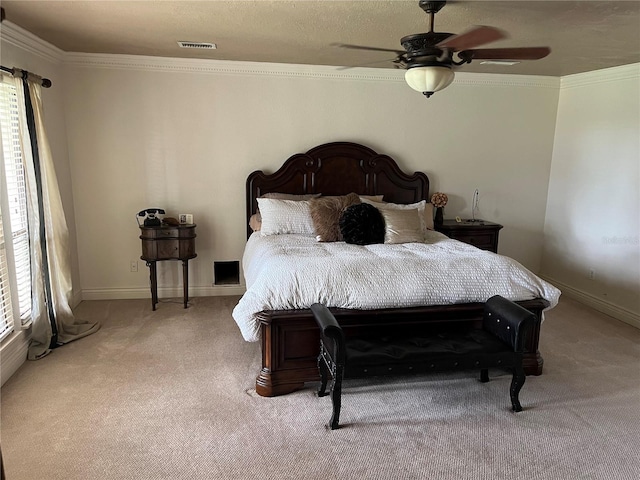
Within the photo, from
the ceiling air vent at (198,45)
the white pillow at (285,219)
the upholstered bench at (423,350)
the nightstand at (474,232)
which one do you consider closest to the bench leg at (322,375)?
the upholstered bench at (423,350)

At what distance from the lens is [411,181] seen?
4945mm

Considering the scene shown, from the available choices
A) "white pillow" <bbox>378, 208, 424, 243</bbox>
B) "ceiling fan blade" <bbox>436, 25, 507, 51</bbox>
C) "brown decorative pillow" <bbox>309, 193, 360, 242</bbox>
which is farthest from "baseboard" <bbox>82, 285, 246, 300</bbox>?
"ceiling fan blade" <bbox>436, 25, 507, 51</bbox>

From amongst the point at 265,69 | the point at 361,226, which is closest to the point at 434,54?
the point at 361,226

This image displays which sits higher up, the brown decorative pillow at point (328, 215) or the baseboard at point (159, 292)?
the brown decorative pillow at point (328, 215)

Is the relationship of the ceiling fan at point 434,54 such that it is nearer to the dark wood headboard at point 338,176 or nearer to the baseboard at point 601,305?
the dark wood headboard at point 338,176

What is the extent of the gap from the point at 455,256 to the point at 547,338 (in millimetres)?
1308

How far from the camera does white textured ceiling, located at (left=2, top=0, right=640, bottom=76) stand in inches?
107

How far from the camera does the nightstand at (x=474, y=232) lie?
4.75m

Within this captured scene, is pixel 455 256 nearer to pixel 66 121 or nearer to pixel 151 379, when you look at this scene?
pixel 151 379

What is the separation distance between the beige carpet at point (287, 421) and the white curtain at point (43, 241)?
192 millimetres

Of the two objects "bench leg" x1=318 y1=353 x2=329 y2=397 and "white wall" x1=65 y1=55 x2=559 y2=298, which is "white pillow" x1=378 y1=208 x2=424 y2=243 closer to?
"white wall" x1=65 y1=55 x2=559 y2=298

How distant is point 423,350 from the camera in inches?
103

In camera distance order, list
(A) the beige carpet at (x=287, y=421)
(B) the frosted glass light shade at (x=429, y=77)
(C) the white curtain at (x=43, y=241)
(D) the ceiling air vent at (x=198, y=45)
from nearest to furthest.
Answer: (A) the beige carpet at (x=287, y=421)
(B) the frosted glass light shade at (x=429, y=77)
(C) the white curtain at (x=43, y=241)
(D) the ceiling air vent at (x=198, y=45)

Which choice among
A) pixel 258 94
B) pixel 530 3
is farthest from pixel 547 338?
pixel 258 94
